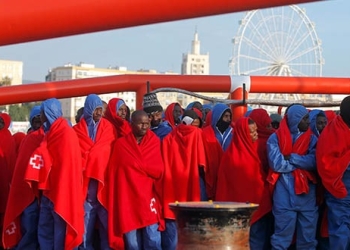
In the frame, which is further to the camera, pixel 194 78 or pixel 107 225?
pixel 194 78

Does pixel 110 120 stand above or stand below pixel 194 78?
below

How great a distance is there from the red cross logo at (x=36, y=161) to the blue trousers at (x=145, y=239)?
921mm

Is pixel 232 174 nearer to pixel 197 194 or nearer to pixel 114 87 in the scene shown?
pixel 197 194

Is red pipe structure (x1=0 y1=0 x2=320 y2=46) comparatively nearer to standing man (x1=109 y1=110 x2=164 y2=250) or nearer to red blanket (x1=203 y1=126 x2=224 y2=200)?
standing man (x1=109 y1=110 x2=164 y2=250)

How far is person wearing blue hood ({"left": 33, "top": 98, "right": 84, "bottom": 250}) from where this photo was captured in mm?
5973

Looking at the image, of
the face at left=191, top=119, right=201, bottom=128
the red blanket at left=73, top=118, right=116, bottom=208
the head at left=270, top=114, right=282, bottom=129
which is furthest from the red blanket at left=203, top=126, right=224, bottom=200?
the head at left=270, top=114, right=282, bottom=129

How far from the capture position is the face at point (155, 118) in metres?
6.61

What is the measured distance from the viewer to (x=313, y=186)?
6.19 meters

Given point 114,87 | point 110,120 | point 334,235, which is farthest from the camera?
point 114,87

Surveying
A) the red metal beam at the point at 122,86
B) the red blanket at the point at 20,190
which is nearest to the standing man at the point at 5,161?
the red metal beam at the point at 122,86

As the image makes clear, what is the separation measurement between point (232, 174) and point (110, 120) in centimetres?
123

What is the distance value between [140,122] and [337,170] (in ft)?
5.38

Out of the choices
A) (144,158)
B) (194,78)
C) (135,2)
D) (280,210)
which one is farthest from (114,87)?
(135,2)

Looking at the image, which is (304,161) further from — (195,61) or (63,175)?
(195,61)
